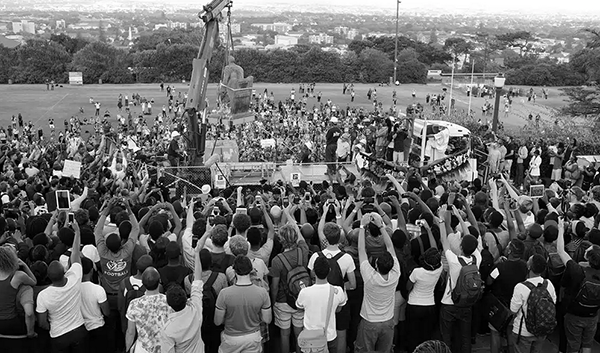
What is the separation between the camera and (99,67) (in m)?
84.2

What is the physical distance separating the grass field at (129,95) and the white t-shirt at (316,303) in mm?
44793

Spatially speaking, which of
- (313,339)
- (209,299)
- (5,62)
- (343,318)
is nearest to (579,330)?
(343,318)

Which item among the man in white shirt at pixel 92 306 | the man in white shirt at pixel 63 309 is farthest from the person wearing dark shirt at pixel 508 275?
the man in white shirt at pixel 63 309

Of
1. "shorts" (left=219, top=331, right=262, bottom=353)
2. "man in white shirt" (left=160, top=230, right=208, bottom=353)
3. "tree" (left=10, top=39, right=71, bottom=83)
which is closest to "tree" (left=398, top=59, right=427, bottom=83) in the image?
"tree" (left=10, top=39, right=71, bottom=83)

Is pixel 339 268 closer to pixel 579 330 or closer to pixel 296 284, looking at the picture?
pixel 296 284

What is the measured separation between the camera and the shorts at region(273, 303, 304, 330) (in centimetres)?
671

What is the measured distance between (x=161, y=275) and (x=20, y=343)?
1.58 m

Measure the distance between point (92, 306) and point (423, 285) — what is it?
139 inches

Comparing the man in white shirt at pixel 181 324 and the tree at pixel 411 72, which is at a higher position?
the man in white shirt at pixel 181 324

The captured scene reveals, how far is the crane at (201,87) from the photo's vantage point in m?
20.6

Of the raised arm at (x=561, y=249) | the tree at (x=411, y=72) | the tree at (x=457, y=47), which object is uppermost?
the raised arm at (x=561, y=249)

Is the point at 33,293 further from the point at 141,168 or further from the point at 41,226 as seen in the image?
the point at 141,168

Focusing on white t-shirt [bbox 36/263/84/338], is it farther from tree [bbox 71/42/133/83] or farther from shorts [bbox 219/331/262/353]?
tree [bbox 71/42/133/83]

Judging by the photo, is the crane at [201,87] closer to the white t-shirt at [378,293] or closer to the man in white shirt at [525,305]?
the white t-shirt at [378,293]
